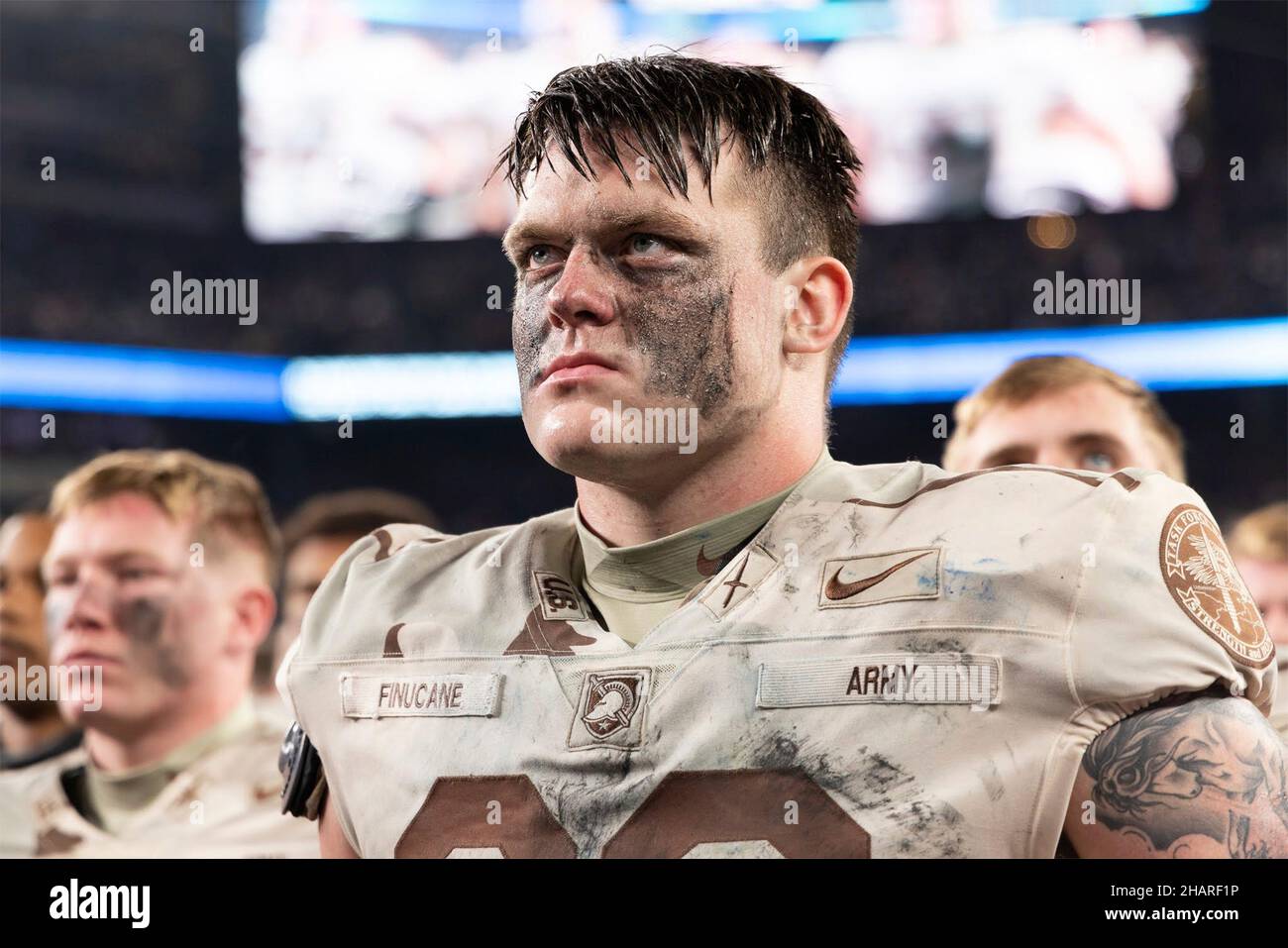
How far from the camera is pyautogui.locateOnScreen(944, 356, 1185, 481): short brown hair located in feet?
7.90

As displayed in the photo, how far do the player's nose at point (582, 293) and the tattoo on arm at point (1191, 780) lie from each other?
668 mm

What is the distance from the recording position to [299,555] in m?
3.50

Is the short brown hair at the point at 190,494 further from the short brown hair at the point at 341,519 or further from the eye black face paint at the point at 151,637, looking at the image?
the short brown hair at the point at 341,519

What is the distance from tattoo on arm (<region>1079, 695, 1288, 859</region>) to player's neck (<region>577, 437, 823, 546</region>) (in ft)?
1.52

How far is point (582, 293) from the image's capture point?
1523 millimetres

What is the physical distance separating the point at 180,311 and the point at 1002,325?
3267 millimetres

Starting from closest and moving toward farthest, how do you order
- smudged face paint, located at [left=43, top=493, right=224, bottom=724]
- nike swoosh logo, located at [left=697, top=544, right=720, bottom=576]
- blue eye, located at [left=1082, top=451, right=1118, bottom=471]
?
nike swoosh logo, located at [left=697, top=544, right=720, bottom=576] → blue eye, located at [left=1082, top=451, right=1118, bottom=471] → smudged face paint, located at [left=43, top=493, right=224, bottom=724]

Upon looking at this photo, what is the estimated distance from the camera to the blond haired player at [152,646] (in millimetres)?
2791

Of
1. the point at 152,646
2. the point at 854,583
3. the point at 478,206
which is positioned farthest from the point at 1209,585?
the point at 478,206

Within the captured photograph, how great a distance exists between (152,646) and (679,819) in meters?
1.80

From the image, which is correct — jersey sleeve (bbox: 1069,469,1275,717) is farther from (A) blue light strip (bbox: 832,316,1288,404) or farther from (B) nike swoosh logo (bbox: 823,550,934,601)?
(A) blue light strip (bbox: 832,316,1288,404)

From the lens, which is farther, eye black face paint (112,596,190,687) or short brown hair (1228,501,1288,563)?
eye black face paint (112,596,190,687)

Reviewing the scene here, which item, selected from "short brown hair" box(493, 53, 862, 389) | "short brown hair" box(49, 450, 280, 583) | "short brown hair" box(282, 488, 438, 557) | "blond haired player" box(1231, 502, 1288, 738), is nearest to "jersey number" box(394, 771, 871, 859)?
"short brown hair" box(493, 53, 862, 389)

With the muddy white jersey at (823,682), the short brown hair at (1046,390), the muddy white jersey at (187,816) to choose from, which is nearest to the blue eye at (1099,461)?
the short brown hair at (1046,390)
